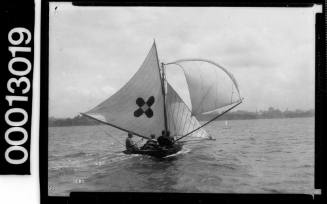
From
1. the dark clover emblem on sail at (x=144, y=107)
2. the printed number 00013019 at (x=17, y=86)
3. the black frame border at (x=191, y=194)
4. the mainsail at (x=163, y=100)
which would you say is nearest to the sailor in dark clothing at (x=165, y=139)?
the mainsail at (x=163, y=100)

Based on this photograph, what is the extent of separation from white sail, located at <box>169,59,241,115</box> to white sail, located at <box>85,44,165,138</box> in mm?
231

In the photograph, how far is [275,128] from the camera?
2.65 metres

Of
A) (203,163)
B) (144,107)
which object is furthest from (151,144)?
(203,163)

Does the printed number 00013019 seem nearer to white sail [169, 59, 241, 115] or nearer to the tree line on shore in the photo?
the tree line on shore

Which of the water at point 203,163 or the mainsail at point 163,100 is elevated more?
the mainsail at point 163,100

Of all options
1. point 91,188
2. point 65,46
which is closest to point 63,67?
point 65,46

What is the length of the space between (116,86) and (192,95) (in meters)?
0.61

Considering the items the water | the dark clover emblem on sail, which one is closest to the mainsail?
the dark clover emblem on sail

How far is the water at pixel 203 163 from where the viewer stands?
261cm

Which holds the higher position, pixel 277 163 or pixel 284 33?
pixel 284 33

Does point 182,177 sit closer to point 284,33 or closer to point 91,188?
point 91,188

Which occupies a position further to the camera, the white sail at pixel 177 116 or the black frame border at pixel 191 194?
the white sail at pixel 177 116

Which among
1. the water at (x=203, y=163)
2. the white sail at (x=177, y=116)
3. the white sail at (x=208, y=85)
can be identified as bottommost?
the water at (x=203, y=163)

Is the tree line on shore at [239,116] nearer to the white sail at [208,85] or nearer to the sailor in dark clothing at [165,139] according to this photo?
the white sail at [208,85]
